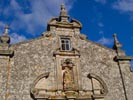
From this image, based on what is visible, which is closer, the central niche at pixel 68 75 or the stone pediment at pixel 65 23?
the central niche at pixel 68 75

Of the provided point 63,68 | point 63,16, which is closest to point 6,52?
point 63,68

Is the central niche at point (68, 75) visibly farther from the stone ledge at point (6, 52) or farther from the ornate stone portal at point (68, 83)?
the stone ledge at point (6, 52)

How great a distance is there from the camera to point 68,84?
1402 cm

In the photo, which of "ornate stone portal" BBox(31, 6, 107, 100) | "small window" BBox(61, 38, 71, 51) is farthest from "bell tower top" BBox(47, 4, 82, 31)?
"ornate stone portal" BBox(31, 6, 107, 100)

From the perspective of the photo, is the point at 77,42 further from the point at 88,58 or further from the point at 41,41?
the point at 41,41

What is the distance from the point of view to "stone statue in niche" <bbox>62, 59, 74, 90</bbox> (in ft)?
45.8

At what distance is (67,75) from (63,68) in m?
0.59

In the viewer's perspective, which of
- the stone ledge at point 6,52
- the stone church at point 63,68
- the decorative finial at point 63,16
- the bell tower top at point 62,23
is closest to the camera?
the stone church at point 63,68

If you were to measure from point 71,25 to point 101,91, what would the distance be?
17.8 feet

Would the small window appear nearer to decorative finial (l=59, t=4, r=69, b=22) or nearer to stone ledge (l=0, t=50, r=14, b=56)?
decorative finial (l=59, t=4, r=69, b=22)

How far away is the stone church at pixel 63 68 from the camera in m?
13.5

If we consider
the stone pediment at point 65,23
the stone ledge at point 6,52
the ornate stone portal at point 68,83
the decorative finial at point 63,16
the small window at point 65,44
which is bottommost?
the ornate stone portal at point 68,83

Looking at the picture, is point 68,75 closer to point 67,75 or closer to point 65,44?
point 67,75

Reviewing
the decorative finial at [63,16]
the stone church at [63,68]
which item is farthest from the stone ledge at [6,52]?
the decorative finial at [63,16]
